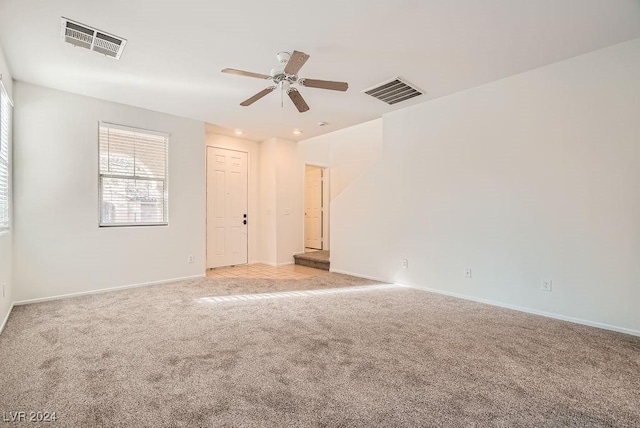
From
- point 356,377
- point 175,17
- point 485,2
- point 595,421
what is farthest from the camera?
point 175,17

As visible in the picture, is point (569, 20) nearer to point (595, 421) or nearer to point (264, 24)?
point (264, 24)

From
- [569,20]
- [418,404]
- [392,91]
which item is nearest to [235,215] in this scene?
[392,91]

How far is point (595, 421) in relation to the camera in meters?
1.62

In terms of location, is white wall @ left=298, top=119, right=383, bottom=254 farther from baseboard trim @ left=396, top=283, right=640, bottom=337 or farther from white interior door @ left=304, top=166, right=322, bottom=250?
baseboard trim @ left=396, top=283, right=640, bottom=337

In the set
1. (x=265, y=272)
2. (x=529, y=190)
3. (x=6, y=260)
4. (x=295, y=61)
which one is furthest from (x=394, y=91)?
(x=6, y=260)

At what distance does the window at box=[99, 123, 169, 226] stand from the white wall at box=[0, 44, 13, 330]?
0.97 m

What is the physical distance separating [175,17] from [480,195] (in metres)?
3.70

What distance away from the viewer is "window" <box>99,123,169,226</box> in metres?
4.29

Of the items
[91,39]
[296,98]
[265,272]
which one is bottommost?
A: [265,272]

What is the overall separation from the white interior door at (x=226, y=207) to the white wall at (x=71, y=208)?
41.4 inches

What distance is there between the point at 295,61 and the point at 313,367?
239cm

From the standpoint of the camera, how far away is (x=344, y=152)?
7215 mm

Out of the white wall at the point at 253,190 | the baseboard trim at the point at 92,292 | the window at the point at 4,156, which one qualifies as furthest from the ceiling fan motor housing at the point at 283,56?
the baseboard trim at the point at 92,292

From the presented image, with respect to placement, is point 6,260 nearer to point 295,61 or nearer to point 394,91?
point 295,61
